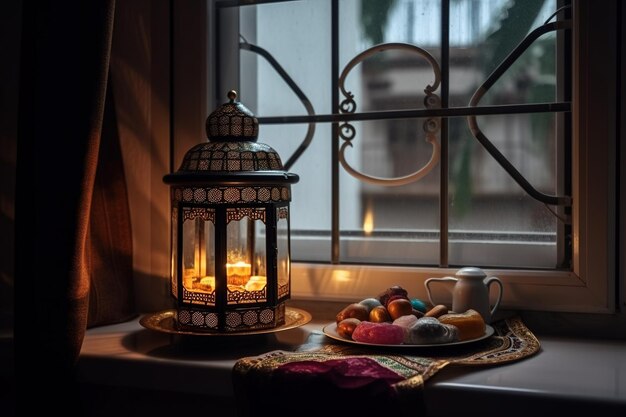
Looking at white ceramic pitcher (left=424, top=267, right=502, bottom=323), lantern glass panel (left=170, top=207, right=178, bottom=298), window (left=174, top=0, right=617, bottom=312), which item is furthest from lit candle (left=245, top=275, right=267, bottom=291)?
white ceramic pitcher (left=424, top=267, right=502, bottom=323)

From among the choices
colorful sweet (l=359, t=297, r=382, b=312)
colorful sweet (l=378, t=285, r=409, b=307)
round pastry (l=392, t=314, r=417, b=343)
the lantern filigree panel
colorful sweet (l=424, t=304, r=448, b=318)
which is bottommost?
round pastry (l=392, t=314, r=417, b=343)

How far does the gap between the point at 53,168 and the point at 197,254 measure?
0.29 metres

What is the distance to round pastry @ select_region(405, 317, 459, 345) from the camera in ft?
3.57

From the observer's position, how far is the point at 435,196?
1442 millimetres

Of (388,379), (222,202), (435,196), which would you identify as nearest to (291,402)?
(388,379)

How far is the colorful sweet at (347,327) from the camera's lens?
1.16 meters

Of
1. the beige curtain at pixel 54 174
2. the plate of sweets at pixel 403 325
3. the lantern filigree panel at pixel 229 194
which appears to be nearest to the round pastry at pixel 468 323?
the plate of sweets at pixel 403 325

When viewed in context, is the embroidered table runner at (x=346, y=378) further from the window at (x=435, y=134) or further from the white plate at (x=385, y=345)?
the window at (x=435, y=134)

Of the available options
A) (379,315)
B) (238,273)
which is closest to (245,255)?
(238,273)

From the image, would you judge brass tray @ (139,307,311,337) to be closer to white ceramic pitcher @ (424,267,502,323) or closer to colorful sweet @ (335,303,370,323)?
colorful sweet @ (335,303,370,323)

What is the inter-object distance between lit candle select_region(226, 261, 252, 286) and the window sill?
10cm

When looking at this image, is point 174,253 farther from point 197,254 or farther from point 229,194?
point 229,194

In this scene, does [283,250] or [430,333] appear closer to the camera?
[430,333]

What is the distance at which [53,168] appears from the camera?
108 cm
